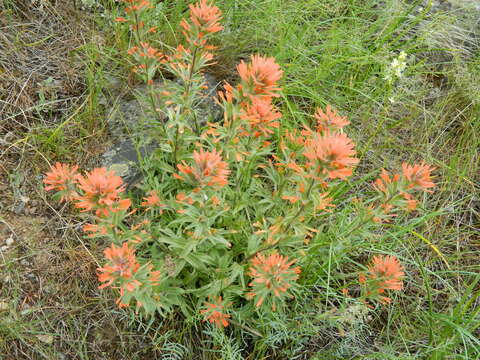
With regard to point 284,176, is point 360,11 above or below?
above

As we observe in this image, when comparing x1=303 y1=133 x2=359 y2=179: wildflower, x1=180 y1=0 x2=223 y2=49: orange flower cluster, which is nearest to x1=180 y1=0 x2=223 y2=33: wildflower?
x1=180 y1=0 x2=223 y2=49: orange flower cluster

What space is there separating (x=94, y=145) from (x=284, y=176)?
1.18 m

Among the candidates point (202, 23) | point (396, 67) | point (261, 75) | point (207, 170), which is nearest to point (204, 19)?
point (202, 23)

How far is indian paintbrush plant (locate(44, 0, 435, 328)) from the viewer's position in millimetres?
1522

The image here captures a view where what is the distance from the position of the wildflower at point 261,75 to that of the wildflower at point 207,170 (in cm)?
29

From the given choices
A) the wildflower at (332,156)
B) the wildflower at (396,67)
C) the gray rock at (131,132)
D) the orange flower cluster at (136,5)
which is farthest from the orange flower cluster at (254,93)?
the wildflower at (396,67)

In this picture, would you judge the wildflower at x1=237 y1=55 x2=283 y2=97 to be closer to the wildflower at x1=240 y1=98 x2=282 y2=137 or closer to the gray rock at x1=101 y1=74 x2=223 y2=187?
the wildflower at x1=240 y1=98 x2=282 y2=137

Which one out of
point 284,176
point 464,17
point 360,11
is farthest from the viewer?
point 464,17

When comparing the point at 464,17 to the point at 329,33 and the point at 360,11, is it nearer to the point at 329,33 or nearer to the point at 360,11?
the point at 360,11

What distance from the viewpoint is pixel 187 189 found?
226cm

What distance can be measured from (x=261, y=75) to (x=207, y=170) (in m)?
0.40

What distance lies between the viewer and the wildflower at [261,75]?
60.6 inches

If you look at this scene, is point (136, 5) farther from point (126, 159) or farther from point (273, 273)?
point (273, 273)

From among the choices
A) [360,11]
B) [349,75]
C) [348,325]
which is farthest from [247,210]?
[360,11]
